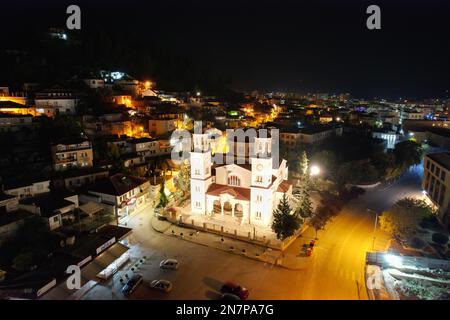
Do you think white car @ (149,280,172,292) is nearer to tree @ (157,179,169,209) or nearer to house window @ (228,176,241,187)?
tree @ (157,179,169,209)

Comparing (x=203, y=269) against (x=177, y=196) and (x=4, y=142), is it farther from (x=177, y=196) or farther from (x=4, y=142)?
(x=4, y=142)

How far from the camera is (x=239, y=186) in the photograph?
94.6ft

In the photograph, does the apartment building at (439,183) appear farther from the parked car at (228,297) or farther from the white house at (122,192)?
the white house at (122,192)

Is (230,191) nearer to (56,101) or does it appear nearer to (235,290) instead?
(235,290)

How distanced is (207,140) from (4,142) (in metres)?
23.5

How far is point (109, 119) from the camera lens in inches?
1629

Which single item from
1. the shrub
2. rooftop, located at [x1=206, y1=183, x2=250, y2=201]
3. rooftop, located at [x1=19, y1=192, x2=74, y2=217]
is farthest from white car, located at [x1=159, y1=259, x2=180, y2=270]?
the shrub

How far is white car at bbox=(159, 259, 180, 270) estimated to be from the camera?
20531 mm

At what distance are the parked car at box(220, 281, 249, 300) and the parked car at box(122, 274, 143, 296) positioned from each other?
18.0ft

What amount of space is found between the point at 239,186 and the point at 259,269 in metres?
9.77

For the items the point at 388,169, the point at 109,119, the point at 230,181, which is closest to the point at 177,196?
the point at 230,181

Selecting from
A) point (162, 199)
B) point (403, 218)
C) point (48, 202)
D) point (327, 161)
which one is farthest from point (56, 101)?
point (403, 218)

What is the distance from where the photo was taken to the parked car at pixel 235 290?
17.6 m

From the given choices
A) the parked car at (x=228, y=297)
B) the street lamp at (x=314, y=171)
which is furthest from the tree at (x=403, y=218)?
the parked car at (x=228, y=297)
